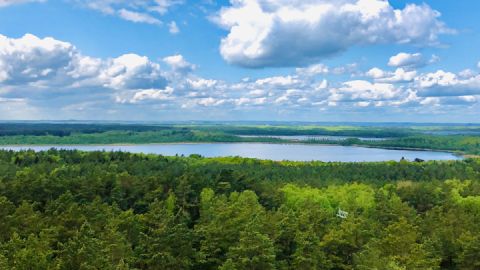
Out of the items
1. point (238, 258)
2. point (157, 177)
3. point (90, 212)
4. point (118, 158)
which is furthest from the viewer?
point (118, 158)

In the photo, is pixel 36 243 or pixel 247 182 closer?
pixel 36 243

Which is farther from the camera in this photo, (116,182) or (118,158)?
(118,158)

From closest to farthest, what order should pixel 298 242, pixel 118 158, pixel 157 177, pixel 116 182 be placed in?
pixel 298 242
pixel 116 182
pixel 157 177
pixel 118 158

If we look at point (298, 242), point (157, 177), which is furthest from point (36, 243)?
point (157, 177)

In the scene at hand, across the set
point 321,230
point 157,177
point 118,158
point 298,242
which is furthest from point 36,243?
point 118,158

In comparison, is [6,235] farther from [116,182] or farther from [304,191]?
[304,191]

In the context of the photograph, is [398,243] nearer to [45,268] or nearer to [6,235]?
[45,268]
